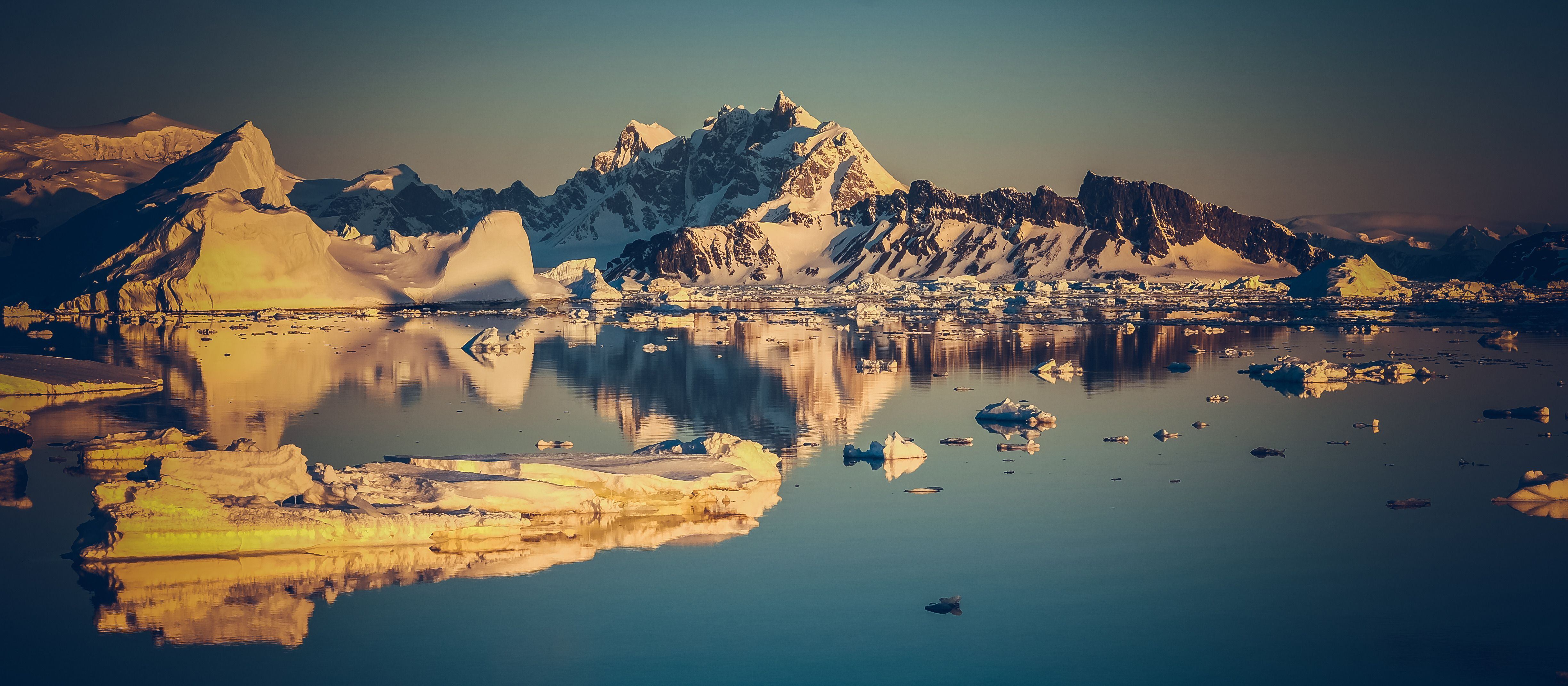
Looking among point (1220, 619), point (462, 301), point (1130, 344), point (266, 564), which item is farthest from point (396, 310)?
point (1220, 619)

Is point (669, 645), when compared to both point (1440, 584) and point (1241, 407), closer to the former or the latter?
point (1440, 584)

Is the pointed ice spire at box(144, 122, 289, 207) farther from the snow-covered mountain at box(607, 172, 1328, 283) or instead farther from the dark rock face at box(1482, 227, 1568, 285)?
the dark rock face at box(1482, 227, 1568, 285)

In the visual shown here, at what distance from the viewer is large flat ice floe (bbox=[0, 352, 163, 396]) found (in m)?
26.9

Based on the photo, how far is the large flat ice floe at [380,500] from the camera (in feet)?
44.8

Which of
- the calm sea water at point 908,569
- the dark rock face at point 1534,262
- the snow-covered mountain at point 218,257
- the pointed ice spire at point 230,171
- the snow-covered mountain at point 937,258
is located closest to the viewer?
the calm sea water at point 908,569

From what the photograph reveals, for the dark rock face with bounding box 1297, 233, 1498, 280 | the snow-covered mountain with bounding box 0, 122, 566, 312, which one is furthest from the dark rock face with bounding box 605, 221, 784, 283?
the snow-covered mountain with bounding box 0, 122, 566, 312

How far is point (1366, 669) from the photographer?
34.4 ft

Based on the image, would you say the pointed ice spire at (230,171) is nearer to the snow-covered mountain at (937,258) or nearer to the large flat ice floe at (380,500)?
the large flat ice floe at (380,500)

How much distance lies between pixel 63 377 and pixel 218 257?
35999 mm

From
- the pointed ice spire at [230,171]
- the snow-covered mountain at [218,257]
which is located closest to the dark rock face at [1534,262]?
the snow-covered mountain at [218,257]

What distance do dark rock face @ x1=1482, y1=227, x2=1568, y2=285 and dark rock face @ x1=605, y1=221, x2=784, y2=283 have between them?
326 ft

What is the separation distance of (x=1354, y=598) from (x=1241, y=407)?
47.3 ft

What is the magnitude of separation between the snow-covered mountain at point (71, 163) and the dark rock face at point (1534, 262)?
129 metres

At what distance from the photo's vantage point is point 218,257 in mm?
61531
